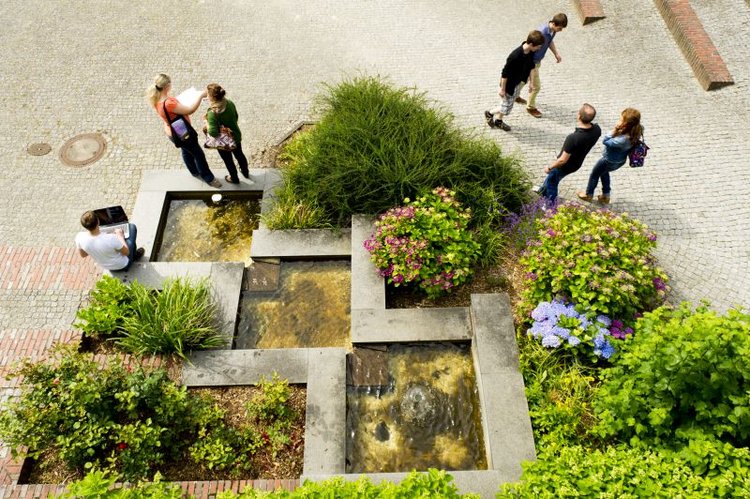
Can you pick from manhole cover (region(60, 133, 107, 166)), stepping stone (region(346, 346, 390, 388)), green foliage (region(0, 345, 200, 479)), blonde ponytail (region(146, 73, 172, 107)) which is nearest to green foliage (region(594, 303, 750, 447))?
stepping stone (region(346, 346, 390, 388))

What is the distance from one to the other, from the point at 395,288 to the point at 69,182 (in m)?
5.68

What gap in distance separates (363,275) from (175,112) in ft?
11.1

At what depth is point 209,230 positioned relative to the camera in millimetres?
7637

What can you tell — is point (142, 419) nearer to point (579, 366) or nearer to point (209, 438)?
point (209, 438)

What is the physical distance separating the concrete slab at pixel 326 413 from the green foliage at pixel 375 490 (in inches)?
35.6

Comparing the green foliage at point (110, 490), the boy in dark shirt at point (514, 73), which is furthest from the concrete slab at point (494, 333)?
the boy in dark shirt at point (514, 73)

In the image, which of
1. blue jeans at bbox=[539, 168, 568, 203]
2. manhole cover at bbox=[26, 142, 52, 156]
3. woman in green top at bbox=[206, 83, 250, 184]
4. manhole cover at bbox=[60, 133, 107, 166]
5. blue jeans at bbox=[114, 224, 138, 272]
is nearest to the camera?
woman in green top at bbox=[206, 83, 250, 184]

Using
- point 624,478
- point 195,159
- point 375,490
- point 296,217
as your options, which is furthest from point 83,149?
point 624,478

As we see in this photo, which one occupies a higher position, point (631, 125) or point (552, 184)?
point (631, 125)

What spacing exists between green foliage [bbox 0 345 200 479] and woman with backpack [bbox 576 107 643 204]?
6.34m

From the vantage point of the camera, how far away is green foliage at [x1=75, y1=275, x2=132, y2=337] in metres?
6.16

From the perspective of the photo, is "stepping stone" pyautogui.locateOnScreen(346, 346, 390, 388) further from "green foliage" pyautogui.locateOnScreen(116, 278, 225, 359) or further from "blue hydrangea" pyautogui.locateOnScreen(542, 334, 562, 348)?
"blue hydrangea" pyautogui.locateOnScreen(542, 334, 562, 348)

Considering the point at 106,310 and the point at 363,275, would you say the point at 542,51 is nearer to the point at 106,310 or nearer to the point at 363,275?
the point at 363,275

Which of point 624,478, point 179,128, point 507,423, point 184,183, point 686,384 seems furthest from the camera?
point 184,183
